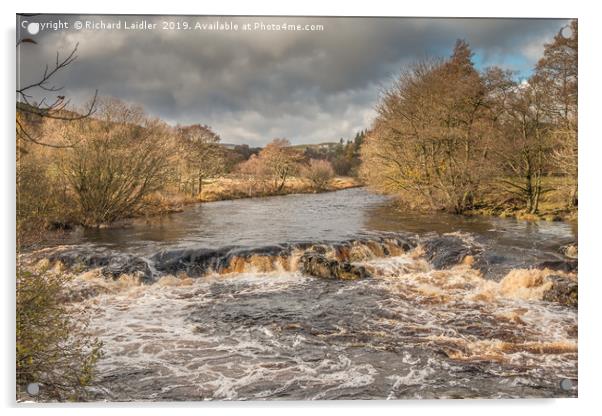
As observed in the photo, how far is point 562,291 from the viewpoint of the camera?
176 inches

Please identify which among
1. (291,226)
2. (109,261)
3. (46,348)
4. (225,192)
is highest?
(225,192)

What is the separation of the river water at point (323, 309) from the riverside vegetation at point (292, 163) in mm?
314

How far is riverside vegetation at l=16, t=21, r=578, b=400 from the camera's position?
3.80 m

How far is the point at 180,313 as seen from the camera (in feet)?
14.9

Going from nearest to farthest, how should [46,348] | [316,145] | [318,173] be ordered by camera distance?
[46,348]
[316,145]
[318,173]

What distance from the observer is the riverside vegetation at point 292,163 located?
12.5 feet

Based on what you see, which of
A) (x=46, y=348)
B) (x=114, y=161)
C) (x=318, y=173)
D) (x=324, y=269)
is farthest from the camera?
(x=114, y=161)

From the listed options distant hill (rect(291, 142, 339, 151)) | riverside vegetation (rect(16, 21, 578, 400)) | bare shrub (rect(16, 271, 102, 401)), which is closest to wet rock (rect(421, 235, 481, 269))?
riverside vegetation (rect(16, 21, 578, 400))

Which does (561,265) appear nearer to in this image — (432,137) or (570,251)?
(570,251)

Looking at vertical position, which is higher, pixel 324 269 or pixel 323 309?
pixel 324 269

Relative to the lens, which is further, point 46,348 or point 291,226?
point 291,226
